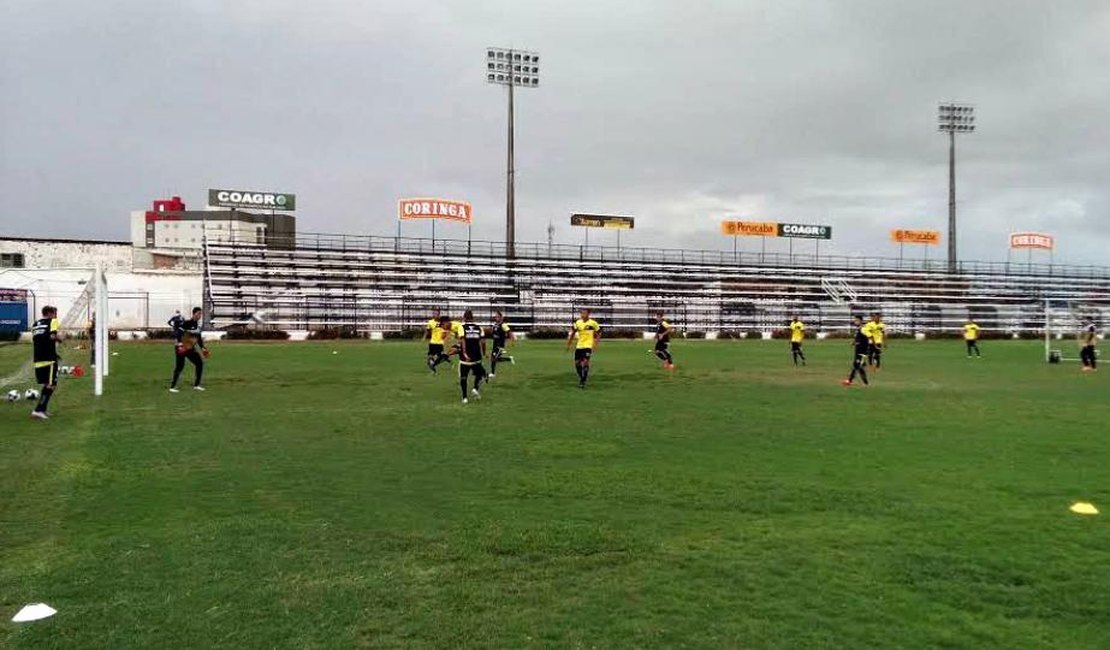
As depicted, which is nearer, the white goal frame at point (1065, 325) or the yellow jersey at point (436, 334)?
the yellow jersey at point (436, 334)

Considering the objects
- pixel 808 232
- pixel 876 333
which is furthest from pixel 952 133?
pixel 876 333

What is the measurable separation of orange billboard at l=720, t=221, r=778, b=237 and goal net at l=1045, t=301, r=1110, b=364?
25.4 metres

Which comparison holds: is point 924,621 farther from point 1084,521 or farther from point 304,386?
point 304,386

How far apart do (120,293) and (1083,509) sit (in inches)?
1935

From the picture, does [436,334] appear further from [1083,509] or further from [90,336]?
[1083,509]

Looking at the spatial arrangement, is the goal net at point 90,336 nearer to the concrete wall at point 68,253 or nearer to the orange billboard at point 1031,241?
the concrete wall at point 68,253

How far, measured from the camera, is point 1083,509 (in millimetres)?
7289


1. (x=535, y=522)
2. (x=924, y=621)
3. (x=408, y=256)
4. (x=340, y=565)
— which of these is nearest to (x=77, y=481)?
(x=340, y=565)

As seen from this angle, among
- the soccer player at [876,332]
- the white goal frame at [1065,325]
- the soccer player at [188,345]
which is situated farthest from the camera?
the white goal frame at [1065,325]

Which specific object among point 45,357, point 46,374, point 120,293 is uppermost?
point 120,293

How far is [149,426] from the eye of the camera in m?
12.4

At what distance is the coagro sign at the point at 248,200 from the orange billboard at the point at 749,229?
123 feet

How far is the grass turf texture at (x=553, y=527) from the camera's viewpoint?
15.5 feet

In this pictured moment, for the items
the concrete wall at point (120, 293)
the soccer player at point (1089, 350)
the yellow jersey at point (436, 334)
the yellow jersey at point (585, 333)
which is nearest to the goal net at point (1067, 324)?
the soccer player at point (1089, 350)
